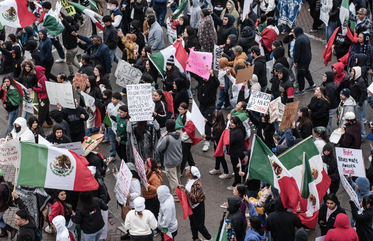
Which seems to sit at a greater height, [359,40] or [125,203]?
[359,40]

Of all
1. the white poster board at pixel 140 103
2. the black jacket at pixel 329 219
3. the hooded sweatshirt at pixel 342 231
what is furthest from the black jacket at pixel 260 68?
the hooded sweatshirt at pixel 342 231

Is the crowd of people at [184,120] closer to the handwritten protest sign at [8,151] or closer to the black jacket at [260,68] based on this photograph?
the black jacket at [260,68]

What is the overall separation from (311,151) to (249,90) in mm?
3974

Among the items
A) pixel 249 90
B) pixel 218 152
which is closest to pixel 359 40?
pixel 249 90

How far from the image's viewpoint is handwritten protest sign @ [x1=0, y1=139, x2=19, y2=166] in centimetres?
1041

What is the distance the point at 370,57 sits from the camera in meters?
13.6

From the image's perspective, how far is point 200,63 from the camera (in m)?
12.7

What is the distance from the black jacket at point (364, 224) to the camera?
8.63 meters

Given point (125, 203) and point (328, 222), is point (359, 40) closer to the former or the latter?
point (328, 222)

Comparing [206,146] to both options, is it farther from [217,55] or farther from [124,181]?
[124,181]

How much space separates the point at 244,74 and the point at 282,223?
4729mm

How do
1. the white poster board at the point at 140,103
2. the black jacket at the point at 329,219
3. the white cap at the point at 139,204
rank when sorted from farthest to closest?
A: 1. the white poster board at the point at 140,103
2. the black jacket at the point at 329,219
3. the white cap at the point at 139,204

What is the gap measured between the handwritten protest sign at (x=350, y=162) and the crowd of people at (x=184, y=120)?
0.16 m

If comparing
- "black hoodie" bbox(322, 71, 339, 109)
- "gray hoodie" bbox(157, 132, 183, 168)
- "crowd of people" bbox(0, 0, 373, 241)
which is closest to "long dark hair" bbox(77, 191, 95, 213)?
"crowd of people" bbox(0, 0, 373, 241)
